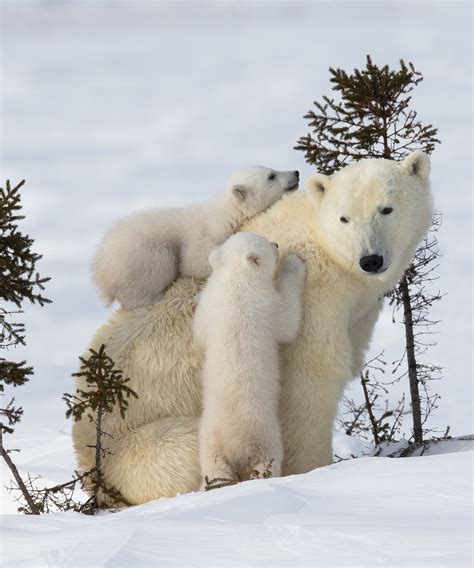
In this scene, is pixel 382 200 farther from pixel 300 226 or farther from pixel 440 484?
pixel 440 484

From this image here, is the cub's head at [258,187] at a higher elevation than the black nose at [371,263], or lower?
higher

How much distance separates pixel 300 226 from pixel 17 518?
342cm

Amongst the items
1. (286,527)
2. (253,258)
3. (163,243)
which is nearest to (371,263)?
(253,258)

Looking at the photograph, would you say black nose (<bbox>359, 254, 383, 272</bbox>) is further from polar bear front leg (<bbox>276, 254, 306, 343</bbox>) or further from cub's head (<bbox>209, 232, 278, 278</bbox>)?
cub's head (<bbox>209, 232, 278, 278</bbox>)

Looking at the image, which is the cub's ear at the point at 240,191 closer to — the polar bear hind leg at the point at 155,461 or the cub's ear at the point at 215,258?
the cub's ear at the point at 215,258

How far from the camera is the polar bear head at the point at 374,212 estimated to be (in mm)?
7219

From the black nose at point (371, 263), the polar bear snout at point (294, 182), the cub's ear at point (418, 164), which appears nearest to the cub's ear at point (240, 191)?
the polar bear snout at point (294, 182)

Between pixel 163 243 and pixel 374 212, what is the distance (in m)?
1.75

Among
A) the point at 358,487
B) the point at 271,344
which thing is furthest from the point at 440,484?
the point at 271,344

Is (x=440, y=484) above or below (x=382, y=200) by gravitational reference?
below

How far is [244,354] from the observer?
23.0ft

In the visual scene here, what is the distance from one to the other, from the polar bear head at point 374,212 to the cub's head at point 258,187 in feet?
2.62

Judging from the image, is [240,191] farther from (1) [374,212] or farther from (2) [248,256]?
(1) [374,212]

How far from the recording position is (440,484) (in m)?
5.49
